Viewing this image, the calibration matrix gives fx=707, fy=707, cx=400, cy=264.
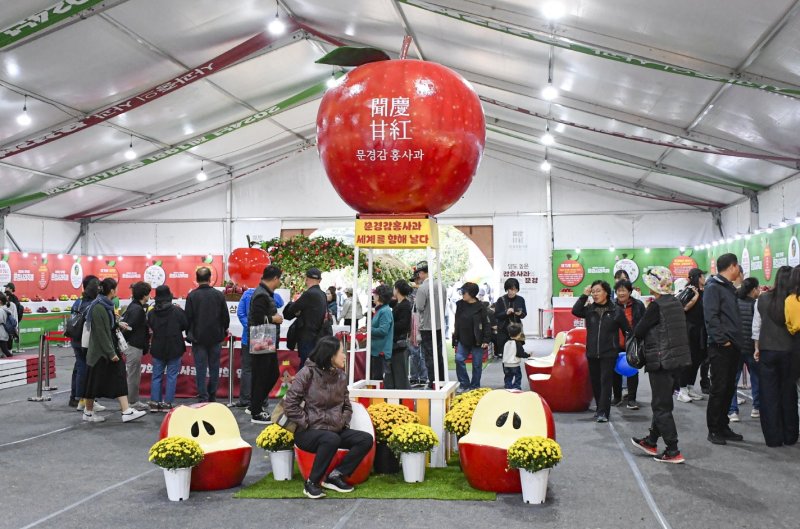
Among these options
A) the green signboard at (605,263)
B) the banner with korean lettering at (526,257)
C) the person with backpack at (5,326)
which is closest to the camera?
the person with backpack at (5,326)

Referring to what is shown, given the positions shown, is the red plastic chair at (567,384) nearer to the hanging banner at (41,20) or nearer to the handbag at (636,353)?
the handbag at (636,353)

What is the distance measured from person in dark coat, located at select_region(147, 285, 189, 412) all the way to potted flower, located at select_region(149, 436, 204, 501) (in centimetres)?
312

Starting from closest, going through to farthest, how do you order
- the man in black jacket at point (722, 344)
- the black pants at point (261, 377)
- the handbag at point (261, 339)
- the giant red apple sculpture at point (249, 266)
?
the man in black jacket at point (722, 344) < the handbag at point (261, 339) < the black pants at point (261, 377) < the giant red apple sculpture at point (249, 266)

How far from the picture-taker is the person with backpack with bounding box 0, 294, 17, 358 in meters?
11.0

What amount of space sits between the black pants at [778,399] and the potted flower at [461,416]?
7.71 ft

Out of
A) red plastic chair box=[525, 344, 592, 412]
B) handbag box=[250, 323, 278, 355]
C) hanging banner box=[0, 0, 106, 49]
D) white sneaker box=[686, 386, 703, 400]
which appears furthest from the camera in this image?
hanging banner box=[0, 0, 106, 49]

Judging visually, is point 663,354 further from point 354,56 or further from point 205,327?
point 205,327

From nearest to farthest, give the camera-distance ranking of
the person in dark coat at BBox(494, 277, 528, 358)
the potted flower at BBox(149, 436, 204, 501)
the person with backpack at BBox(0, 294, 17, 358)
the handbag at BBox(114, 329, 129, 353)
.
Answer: the potted flower at BBox(149, 436, 204, 501), the handbag at BBox(114, 329, 129, 353), the person in dark coat at BBox(494, 277, 528, 358), the person with backpack at BBox(0, 294, 17, 358)

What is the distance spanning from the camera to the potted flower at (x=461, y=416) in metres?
4.57

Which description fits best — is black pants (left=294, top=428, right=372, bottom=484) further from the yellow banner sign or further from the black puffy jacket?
the black puffy jacket

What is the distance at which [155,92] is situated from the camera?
12398mm

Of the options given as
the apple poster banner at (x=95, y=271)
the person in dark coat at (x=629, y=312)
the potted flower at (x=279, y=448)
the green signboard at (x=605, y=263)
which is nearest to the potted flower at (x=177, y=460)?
the potted flower at (x=279, y=448)

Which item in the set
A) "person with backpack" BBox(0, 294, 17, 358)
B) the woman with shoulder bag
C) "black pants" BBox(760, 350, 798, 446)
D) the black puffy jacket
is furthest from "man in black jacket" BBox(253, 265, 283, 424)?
"person with backpack" BBox(0, 294, 17, 358)

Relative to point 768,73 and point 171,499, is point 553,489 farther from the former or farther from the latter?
point 768,73
